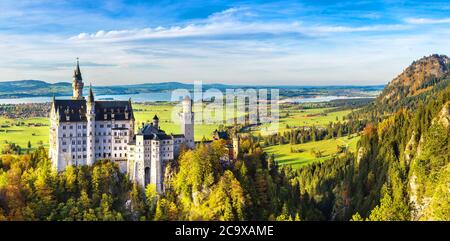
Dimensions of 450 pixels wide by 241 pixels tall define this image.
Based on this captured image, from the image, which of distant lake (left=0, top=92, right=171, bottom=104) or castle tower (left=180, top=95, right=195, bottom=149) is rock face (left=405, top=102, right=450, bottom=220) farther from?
distant lake (left=0, top=92, right=171, bottom=104)

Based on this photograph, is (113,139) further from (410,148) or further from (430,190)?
(410,148)

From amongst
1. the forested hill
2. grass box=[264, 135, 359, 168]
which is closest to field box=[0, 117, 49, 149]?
grass box=[264, 135, 359, 168]

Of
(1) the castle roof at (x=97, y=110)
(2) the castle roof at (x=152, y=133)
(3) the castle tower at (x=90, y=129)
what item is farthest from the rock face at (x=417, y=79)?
(3) the castle tower at (x=90, y=129)

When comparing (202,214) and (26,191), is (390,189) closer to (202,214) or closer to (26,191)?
(202,214)

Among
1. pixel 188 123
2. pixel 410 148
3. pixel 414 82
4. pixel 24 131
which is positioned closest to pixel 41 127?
pixel 24 131

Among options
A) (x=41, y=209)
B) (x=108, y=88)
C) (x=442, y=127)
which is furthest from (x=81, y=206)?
(x=442, y=127)

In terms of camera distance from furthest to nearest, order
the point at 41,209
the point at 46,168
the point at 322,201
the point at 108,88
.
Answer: the point at 322,201, the point at 108,88, the point at 46,168, the point at 41,209
